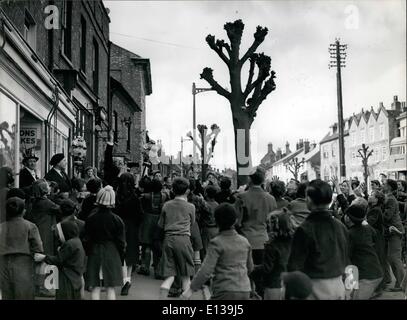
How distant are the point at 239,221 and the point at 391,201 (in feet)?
10.2

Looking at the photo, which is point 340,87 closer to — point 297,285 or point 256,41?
point 256,41

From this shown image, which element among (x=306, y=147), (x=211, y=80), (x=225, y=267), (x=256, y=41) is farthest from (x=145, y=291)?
(x=306, y=147)

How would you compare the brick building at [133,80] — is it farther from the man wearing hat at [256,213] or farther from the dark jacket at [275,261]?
the dark jacket at [275,261]

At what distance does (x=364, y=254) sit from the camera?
6156mm

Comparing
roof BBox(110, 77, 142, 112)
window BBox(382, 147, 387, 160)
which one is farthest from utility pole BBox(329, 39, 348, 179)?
window BBox(382, 147, 387, 160)

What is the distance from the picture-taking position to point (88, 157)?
18.1m

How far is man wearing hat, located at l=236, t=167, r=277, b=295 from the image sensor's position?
6.17 m

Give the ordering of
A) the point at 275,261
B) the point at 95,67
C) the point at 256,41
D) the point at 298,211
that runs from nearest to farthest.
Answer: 1. the point at 275,261
2. the point at 298,211
3. the point at 256,41
4. the point at 95,67

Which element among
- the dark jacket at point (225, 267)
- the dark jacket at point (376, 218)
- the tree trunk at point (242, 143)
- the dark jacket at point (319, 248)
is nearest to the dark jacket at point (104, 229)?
the dark jacket at point (225, 267)

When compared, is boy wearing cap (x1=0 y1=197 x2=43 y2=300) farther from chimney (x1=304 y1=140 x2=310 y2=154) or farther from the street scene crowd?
chimney (x1=304 y1=140 x2=310 y2=154)

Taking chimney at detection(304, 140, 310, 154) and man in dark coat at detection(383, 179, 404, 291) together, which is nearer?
man in dark coat at detection(383, 179, 404, 291)

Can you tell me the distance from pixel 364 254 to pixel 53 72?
32.5 feet

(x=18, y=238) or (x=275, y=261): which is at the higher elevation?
(x=18, y=238)

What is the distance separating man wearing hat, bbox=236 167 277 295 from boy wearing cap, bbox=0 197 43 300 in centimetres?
247
